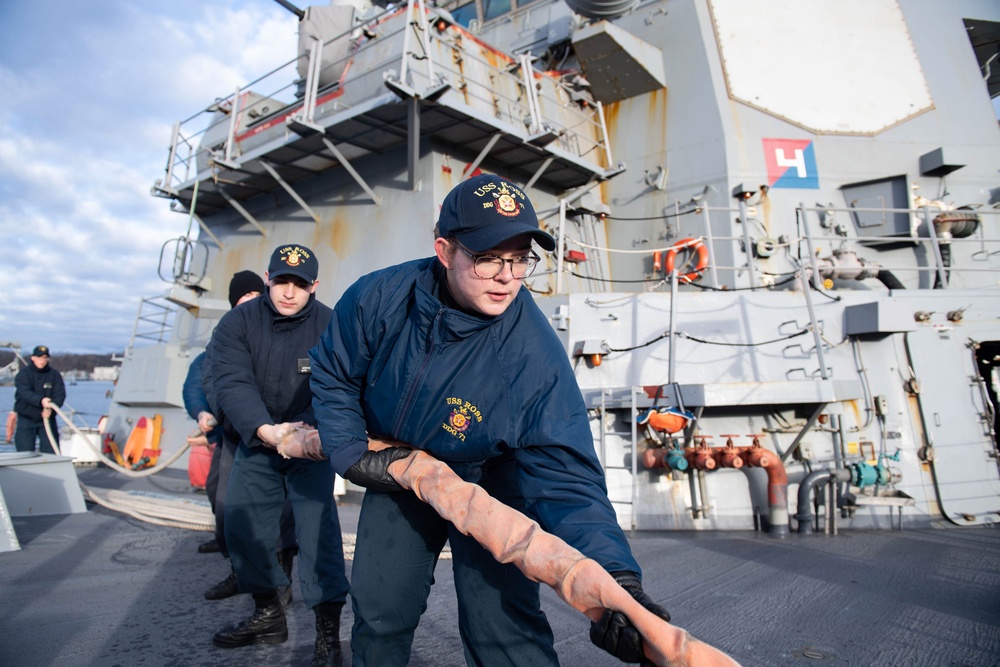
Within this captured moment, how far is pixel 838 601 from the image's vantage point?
9.32ft

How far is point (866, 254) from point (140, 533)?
742cm

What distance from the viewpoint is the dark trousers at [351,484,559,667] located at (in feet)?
4.90

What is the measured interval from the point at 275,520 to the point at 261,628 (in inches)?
16.4

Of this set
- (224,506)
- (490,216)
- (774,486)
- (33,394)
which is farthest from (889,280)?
(33,394)

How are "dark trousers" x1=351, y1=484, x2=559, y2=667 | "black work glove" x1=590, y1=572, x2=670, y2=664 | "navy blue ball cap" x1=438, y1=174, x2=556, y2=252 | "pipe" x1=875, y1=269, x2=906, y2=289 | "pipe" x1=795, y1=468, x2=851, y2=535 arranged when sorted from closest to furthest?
"black work glove" x1=590, y1=572, x2=670, y2=664, "navy blue ball cap" x1=438, y1=174, x2=556, y2=252, "dark trousers" x1=351, y1=484, x2=559, y2=667, "pipe" x1=795, y1=468, x2=851, y2=535, "pipe" x1=875, y1=269, x2=906, y2=289

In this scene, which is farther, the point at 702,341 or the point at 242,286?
the point at 702,341

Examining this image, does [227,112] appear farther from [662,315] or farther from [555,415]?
[555,415]

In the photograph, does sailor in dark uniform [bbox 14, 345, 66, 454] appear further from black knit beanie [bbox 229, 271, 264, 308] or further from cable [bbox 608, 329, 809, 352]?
cable [bbox 608, 329, 809, 352]

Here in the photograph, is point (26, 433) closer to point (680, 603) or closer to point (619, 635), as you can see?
point (680, 603)

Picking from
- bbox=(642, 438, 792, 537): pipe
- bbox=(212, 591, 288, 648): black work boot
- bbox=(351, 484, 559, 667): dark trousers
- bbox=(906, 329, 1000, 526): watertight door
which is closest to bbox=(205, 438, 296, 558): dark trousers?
bbox=(212, 591, 288, 648): black work boot

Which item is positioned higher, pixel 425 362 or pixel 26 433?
pixel 425 362

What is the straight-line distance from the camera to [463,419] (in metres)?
1.52

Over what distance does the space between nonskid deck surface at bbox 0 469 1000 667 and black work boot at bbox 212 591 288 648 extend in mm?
38

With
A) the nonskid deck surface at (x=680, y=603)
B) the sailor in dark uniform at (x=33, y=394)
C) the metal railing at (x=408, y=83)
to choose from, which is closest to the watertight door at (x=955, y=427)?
the nonskid deck surface at (x=680, y=603)
